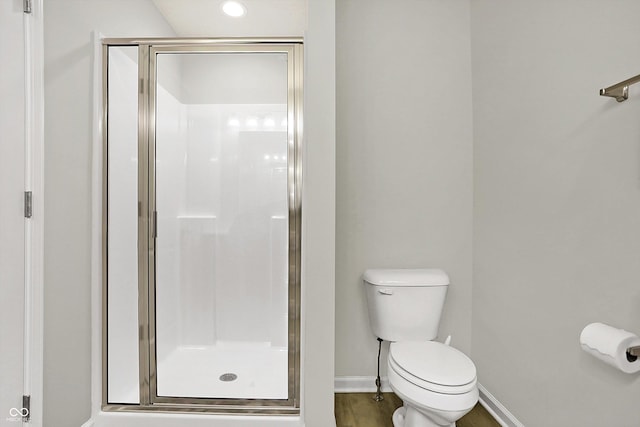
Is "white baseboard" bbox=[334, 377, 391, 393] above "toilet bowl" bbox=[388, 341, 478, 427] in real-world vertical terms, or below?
below

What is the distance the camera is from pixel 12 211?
1.33 m

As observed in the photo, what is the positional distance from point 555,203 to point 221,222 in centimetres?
160

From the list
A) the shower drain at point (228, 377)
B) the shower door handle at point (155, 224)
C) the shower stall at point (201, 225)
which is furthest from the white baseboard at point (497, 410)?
the shower door handle at point (155, 224)

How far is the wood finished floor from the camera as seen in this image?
72.3 inches

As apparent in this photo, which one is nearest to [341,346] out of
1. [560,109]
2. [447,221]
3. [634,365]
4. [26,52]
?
[447,221]

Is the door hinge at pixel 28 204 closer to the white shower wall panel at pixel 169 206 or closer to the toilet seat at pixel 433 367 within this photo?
the white shower wall panel at pixel 169 206

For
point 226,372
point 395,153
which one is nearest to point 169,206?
point 226,372

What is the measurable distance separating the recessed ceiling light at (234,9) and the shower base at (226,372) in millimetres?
2084

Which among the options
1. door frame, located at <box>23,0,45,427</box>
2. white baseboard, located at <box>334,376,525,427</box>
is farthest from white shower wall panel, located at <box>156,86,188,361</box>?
white baseboard, located at <box>334,376,525,427</box>

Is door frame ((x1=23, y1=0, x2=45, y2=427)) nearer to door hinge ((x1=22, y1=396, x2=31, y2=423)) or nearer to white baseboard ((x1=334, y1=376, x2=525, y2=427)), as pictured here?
door hinge ((x1=22, y1=396, x2=31, y2=423))

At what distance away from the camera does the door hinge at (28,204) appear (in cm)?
138

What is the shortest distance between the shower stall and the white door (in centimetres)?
46

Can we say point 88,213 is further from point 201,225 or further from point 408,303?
point 408,303

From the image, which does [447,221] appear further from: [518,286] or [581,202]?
[581,202]
